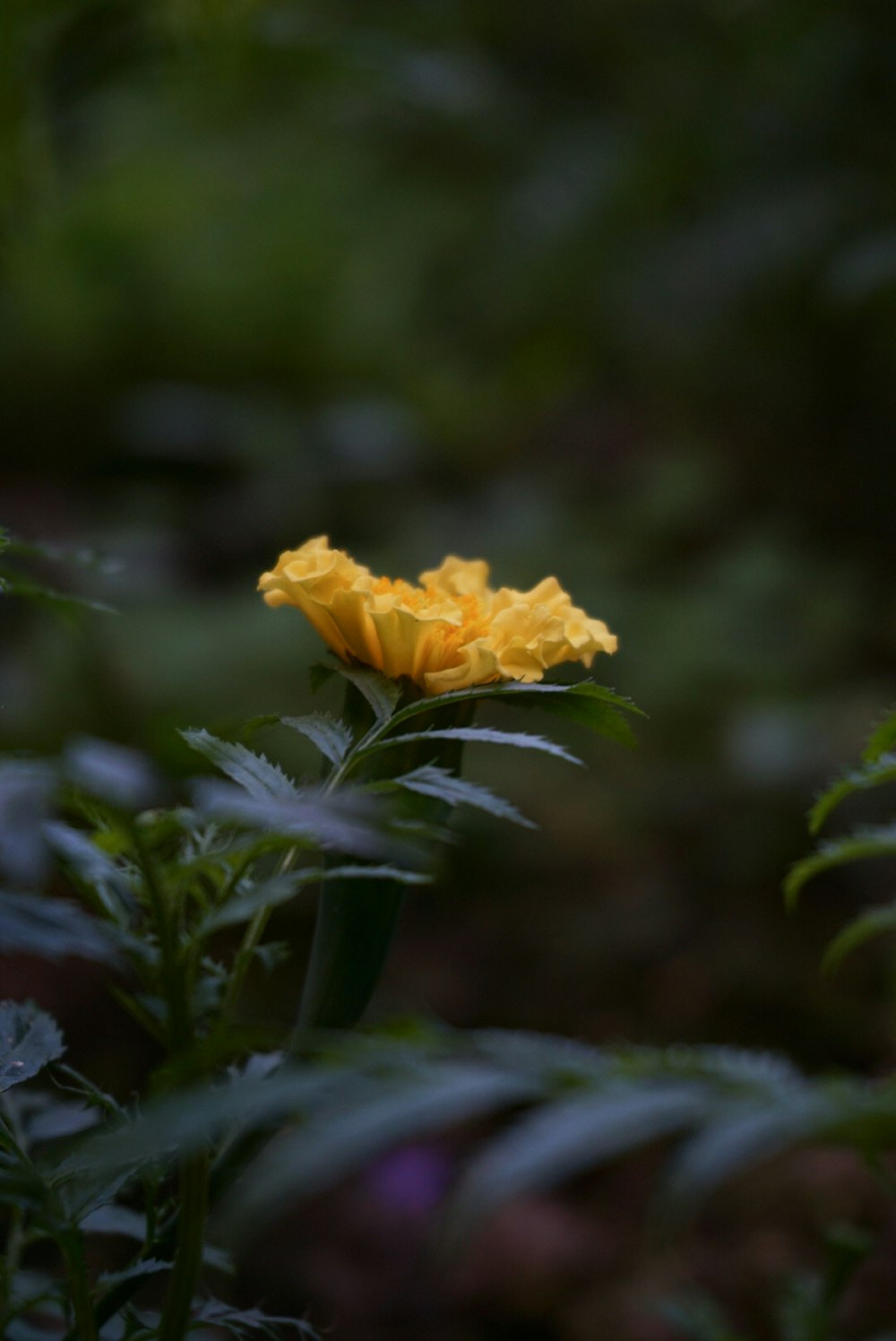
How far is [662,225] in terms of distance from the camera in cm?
211

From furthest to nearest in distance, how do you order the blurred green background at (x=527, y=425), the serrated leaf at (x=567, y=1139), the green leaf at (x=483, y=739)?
the blurred green background at (x=527, y=425), the green leaf at (x=483, y=739), the serrated leaf at (x=567, y=1139)

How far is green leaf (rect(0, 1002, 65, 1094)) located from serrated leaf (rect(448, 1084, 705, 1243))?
155 millimetres

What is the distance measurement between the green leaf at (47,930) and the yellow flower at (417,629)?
151 mm

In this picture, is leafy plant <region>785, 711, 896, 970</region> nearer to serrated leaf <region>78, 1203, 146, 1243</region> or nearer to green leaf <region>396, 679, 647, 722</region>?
green leaf <region>396, 679, 647, 722</region>

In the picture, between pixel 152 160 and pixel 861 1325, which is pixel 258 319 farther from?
pixel 861 1325

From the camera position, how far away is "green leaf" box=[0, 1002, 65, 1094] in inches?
13.0

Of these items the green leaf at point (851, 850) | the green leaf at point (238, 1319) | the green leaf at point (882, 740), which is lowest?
the green leaf at point (238, 1319)

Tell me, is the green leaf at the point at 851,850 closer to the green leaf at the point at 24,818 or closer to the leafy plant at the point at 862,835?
the leafy plant at the point at 862,835

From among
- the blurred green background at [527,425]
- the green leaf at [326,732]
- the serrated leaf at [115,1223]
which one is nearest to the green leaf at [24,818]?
the green leaf at [326,732]

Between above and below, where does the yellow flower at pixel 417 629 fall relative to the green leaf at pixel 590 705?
above

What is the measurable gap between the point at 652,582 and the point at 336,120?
151cm

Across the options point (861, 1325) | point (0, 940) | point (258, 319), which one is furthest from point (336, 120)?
point (0, 940)

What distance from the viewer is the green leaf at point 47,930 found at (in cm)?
24

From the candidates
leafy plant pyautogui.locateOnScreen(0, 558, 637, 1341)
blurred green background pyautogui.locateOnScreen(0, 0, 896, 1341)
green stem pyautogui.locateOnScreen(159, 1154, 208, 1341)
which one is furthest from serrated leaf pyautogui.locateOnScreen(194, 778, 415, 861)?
blurred green background pyautogui.locateOnScreen(0, 0, 896, 1341)
